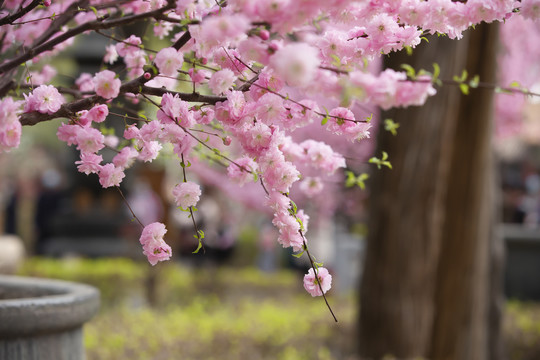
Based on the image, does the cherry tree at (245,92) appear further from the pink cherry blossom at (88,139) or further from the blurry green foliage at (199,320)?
the blurry green foliage at (199,320)

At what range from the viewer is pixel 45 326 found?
6.96ft

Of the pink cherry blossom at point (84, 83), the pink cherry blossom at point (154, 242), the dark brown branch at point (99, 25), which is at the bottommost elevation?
the pink cherry blossom at point (154, 242)

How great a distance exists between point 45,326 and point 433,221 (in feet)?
9.19

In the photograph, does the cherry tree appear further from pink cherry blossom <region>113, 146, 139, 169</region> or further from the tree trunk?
the tree trunk

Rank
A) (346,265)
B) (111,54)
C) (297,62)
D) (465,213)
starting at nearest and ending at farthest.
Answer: (297,62)
(111,54)
(465,213)
(346,265)

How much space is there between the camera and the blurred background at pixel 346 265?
4.27 metres

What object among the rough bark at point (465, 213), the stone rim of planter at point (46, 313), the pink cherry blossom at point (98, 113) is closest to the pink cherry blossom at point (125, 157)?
the pink cherry blossom at point (98, 113)

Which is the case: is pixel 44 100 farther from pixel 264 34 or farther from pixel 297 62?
pixel 297 62

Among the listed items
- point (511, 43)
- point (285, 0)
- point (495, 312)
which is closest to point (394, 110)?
point (495, 312)

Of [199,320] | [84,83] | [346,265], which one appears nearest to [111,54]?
[84,83]

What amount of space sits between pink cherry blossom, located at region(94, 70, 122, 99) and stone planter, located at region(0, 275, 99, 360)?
0.84 metres

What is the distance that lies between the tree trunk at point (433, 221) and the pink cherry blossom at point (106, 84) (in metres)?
2.90

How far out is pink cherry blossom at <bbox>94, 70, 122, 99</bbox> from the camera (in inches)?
62.9

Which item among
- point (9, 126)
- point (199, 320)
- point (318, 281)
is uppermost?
point (9, 126)
